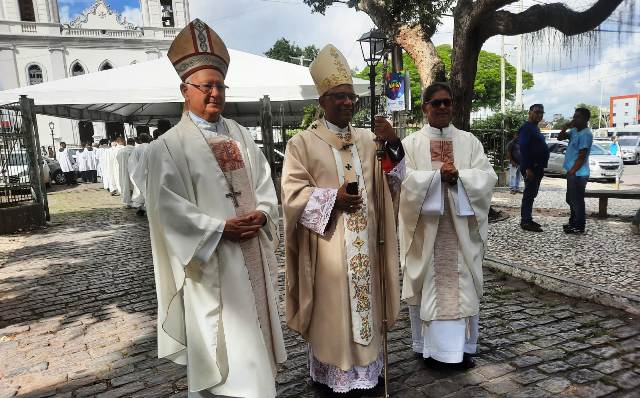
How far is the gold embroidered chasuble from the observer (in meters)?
2.87

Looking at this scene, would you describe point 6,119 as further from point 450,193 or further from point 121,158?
point 450,193

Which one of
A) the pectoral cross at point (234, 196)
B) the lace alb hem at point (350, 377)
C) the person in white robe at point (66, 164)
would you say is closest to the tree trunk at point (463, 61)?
the lace alb hem at point (350, 377)

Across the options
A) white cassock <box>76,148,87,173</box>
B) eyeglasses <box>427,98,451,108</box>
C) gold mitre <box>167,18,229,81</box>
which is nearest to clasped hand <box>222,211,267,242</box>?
gold mitre <box>167,18,229,81</box>

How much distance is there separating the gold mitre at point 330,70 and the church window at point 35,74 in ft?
138

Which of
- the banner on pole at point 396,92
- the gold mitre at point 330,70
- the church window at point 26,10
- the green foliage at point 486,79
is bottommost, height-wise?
the gold mitre at point 330,70

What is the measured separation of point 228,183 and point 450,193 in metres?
1.65

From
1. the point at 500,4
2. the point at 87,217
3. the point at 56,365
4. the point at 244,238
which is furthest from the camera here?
the point at 87,217

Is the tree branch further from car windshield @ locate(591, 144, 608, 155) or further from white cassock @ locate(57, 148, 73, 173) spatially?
white cassock @ locate(57, 148, 73, 173)

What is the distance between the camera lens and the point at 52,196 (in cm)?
1650

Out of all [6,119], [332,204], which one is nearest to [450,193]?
[332,204]

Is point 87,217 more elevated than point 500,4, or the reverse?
point 500,4

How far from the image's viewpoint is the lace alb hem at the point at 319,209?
283 cm

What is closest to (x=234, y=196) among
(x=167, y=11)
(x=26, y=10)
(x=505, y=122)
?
(x=505, y=122)

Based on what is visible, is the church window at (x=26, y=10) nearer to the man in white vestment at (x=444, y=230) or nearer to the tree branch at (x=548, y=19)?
the tree branch at (x=548, y=19)
